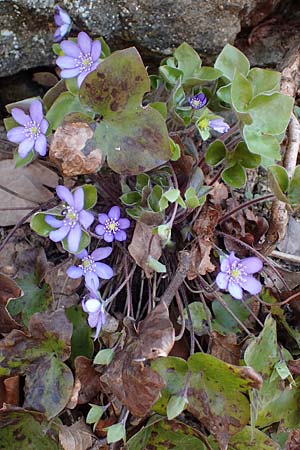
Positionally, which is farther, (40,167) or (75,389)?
(40,167)

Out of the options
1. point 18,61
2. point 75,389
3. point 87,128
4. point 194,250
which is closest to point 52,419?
point 75,389

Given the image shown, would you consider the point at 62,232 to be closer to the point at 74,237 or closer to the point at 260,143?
the point at 74,237

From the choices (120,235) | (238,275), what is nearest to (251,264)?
(238,275)

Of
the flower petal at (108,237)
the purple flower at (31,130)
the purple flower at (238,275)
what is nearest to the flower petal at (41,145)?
the purple flower at (31,130)

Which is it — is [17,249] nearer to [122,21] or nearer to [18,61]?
[18,61]

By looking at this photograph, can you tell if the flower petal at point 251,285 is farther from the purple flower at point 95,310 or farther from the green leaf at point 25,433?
the green leaf at point 25,433

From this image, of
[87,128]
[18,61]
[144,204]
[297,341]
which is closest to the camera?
[87,128]
